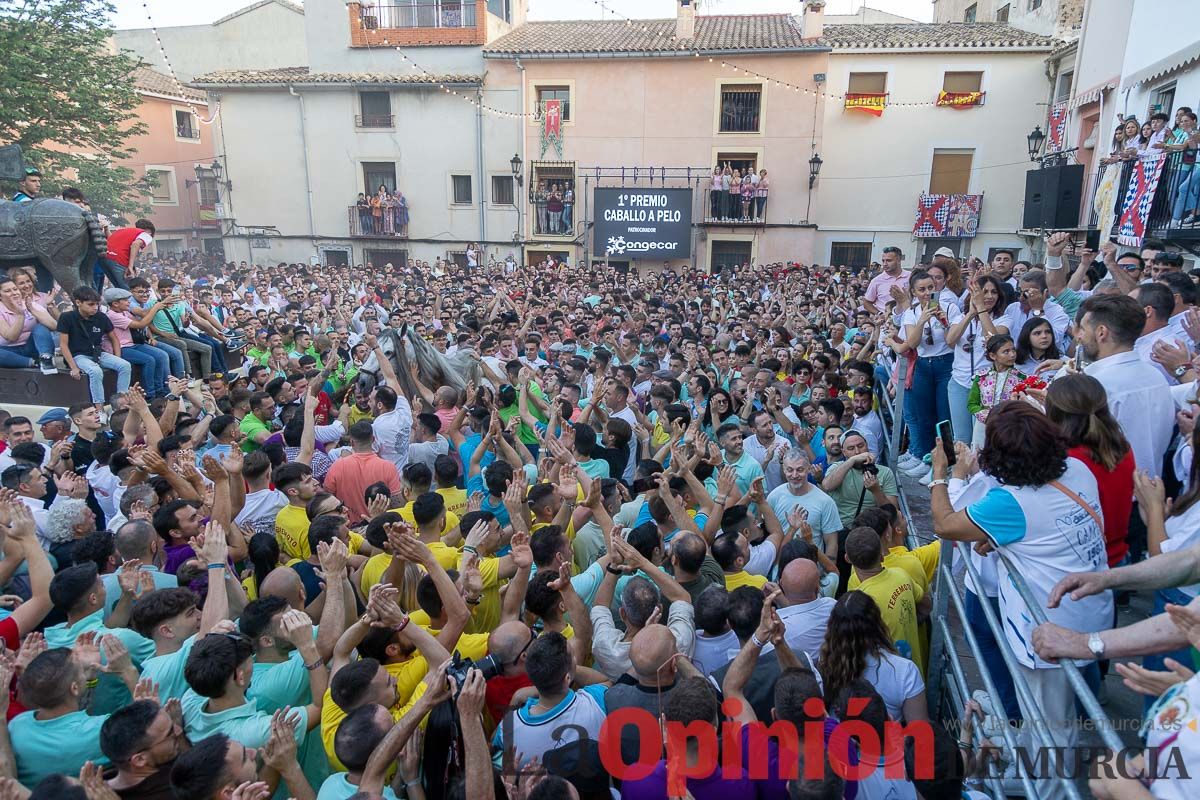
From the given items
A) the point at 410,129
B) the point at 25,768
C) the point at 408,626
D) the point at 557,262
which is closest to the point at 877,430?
the point at 408,626

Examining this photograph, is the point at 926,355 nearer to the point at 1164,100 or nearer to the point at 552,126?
the point at 1164,100

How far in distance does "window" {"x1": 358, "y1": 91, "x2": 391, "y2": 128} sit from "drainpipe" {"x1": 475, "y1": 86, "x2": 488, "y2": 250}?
292cm

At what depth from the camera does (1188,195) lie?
26.2 feet

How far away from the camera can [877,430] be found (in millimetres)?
6492

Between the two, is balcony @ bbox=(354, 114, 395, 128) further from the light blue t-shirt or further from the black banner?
the light blue t-shirt

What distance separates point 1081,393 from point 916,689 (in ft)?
4.39

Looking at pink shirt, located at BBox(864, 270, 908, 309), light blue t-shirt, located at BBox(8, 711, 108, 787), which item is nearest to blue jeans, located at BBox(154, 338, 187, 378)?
light blue t-shirt, located at BBox(8, 711, 108, 787)

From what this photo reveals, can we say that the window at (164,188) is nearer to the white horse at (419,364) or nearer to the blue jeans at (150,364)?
the blue jeans at (150,364)

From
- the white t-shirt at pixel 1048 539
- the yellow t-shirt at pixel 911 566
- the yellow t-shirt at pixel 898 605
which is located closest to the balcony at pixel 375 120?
the yellow t-shirt at pixel 911 566

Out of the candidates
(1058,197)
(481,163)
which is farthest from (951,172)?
(481,163)

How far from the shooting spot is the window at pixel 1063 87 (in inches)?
794

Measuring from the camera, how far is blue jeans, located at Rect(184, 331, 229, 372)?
10.0 m

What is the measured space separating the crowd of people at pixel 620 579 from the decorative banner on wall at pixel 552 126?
17869 millimetres

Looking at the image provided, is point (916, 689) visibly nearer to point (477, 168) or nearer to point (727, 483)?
point (727, 483)
